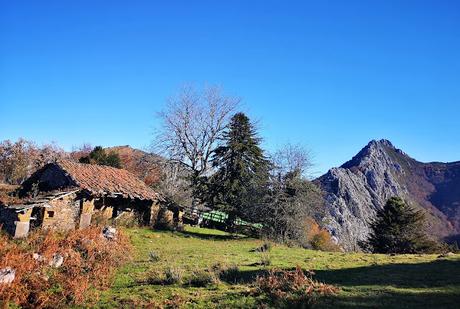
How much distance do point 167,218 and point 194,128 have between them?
39.2 feet

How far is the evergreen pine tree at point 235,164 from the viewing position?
32562mm

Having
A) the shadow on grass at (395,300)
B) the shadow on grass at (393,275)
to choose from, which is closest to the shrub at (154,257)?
the shadow on grass at (393,275)

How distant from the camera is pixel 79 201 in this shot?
22.4 metres

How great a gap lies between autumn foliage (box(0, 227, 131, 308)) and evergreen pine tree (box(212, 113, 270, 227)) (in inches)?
649

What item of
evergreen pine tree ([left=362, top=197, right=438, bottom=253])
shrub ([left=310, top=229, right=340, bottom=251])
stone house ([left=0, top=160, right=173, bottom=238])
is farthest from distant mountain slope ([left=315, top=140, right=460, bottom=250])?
stone house ([left=0, top=160, right=173, bottom=238])

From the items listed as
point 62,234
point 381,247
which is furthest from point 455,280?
point 381,247

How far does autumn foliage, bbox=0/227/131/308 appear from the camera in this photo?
9.86 m

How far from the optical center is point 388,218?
125 feet

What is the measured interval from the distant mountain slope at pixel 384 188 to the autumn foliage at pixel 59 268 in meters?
72.5

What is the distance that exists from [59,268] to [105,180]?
1461 cm

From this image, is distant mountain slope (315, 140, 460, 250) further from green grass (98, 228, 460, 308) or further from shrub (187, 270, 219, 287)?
shrub (187, 270, 219, 287)

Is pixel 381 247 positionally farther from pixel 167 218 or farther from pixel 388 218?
pixel 167 218

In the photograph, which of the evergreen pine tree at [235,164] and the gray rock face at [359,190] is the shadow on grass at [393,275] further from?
the gray rock face at [359,190]

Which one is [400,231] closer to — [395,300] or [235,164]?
[235,164]
